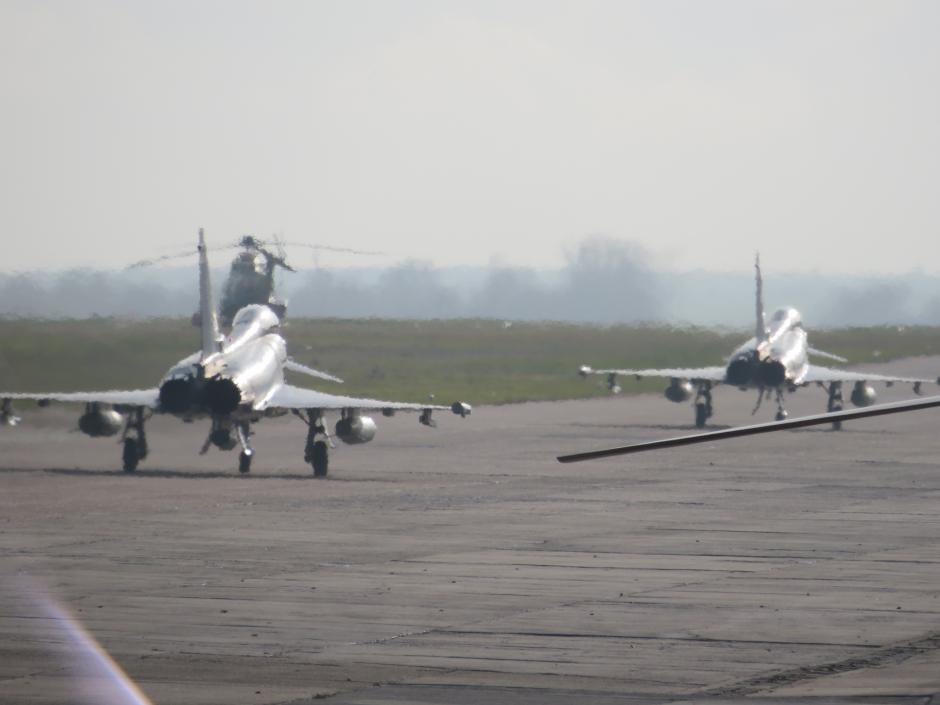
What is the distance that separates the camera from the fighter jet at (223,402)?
127 ft

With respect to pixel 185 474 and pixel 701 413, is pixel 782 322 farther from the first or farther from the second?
pixel 185 474

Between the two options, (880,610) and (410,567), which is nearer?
(880,610)

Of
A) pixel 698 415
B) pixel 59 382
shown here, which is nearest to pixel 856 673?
pixel 59 382

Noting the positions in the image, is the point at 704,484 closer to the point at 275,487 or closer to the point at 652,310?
the point at 275,487

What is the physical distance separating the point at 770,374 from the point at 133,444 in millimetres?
22131

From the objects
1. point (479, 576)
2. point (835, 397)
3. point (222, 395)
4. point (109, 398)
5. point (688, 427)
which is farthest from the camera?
point (835, 397)

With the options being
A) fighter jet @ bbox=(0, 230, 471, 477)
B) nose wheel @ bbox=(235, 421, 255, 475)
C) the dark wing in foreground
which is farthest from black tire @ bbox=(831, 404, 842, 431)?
the dark wing in foreground

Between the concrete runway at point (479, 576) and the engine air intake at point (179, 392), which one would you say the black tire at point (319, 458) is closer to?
the concrete runway at point (479, 576)

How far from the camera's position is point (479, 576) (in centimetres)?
2331

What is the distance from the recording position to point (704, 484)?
37.8 metres

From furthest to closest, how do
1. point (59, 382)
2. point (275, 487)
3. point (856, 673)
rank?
1. point (59, 382)
2. point (275, 487)
3. point (856, 673)

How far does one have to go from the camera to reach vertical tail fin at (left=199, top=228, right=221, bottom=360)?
131 feet

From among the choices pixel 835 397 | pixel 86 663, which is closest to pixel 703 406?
pixel 835 397

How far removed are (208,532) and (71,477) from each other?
10675 millimetres
